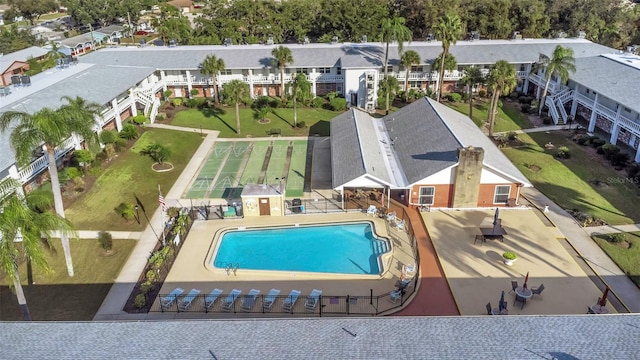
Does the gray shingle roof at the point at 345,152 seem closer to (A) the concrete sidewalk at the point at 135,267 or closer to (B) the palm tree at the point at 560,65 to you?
(A) the concrete sidewalk at the point at 135,267

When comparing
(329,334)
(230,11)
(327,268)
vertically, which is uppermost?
(230,11)

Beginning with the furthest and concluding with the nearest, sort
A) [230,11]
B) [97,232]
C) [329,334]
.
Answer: [230,11]
[97,232]
[329,334]

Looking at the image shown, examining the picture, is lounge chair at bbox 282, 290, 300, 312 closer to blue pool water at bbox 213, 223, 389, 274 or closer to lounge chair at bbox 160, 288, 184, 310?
blue pool water at bbox 213, 223, 389, 274

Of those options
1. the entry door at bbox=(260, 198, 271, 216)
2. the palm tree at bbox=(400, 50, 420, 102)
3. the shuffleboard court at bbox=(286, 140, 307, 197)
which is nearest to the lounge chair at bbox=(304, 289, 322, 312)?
the entry door at bbox=(260, 198, 271, 216)

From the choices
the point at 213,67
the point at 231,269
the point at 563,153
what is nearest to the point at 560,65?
the point at 563,153

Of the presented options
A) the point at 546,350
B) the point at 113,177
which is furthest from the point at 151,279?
the point at 546,350

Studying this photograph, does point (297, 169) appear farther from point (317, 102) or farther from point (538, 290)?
point (538, 290)

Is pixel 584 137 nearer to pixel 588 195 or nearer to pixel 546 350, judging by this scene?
pixel 588 195
